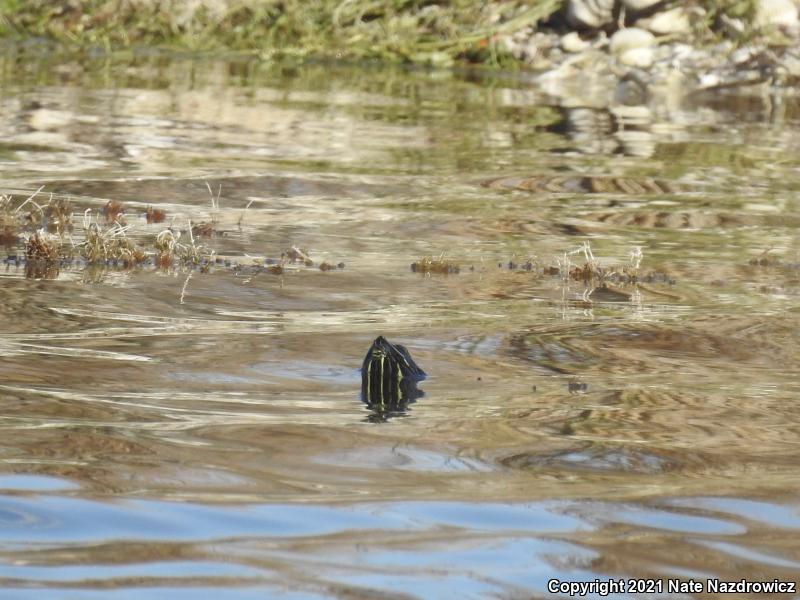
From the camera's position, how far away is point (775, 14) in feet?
62.0

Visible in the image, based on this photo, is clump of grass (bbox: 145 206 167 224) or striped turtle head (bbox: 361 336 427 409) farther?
clump of grass (bbox: 145 206 167 224)

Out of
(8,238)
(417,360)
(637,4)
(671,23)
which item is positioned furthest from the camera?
(637,4)

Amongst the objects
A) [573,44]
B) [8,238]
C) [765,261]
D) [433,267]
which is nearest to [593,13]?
[573,44]

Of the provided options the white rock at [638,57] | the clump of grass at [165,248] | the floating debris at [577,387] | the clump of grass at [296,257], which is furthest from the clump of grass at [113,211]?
the white rock at [638,57]

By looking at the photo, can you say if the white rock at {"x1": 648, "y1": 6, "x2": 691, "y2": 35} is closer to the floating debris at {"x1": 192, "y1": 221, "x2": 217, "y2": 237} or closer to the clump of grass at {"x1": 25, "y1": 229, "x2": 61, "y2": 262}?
the floating debris at {"x1": 192, "y1": 221, "x2": 217, "y2": 237}

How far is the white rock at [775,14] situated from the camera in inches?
741

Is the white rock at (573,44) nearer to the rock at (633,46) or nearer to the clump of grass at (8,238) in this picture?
the rock at (633,46)


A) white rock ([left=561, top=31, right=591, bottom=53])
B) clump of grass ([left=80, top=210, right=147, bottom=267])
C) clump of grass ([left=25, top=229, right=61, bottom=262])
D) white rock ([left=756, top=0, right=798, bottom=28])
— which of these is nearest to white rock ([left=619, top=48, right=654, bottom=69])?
white rock ([left=561, top=31, right=591, bottom=53])

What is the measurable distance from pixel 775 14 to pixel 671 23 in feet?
3.98

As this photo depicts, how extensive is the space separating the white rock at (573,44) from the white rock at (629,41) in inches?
21.6

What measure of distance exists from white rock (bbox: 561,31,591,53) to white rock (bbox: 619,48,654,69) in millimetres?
795

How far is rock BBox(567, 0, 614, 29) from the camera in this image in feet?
64.5

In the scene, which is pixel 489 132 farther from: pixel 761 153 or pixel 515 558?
pixel 515 558

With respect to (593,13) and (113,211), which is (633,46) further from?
(113,211)
